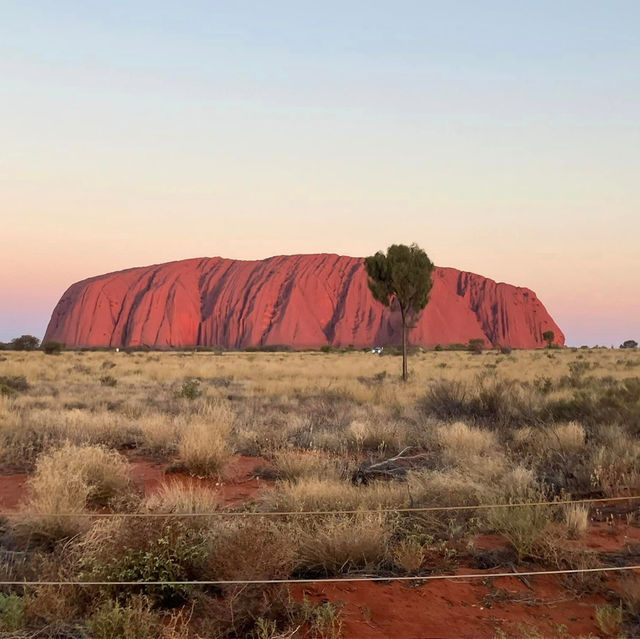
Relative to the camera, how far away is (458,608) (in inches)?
162

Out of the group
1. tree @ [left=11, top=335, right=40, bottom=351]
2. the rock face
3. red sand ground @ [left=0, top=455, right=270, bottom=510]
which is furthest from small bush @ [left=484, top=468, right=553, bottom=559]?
the rock face

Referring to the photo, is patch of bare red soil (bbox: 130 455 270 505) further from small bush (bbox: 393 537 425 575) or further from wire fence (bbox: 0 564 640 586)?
wire fence (bbox: 0 564 640 586)

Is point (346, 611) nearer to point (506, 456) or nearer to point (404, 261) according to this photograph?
point (506, 456)

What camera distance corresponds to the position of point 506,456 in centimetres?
897

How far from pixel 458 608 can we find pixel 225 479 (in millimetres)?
4760

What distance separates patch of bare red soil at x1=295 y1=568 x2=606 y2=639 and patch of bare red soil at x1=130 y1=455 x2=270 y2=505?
9.72ft

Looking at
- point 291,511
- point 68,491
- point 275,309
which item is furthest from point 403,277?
point 275,309

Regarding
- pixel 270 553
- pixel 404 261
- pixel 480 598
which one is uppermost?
pixel 404 261

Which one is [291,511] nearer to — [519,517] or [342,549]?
[342,549]

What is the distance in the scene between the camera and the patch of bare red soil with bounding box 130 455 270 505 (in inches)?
294

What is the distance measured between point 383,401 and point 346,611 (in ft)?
41.3

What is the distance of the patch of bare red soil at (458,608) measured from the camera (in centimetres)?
379

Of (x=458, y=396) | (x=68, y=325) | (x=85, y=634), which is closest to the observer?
(x=85, y=634)

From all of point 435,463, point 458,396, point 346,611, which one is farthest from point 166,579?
point 458,396
